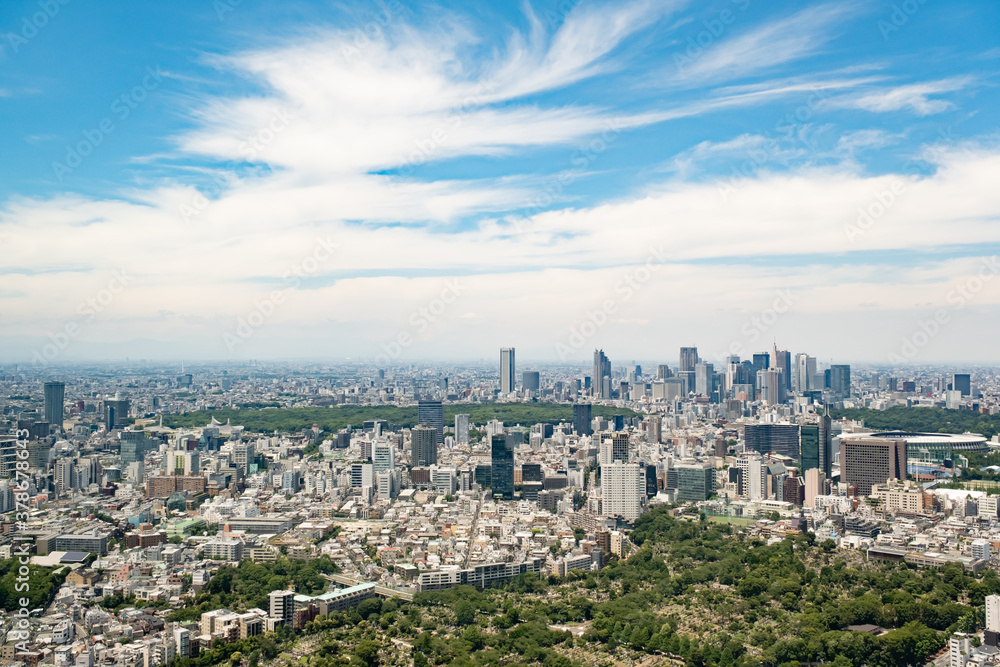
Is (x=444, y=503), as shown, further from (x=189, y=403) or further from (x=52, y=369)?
(x=189, y=403)

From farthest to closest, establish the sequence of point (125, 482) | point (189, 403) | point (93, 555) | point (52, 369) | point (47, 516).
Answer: point (189, 403) < point (52, 369) < point (125, 482) < point (47, 516) < point (93, 555)

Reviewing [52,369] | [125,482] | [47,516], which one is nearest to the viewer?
[47,516]

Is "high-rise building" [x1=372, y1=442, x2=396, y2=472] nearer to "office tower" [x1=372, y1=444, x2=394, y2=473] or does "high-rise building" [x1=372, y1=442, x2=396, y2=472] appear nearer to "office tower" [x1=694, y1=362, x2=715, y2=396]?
"office tower" [x1=372, y1=444, x2=394, y2=473]

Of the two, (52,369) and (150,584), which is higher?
(52,369)

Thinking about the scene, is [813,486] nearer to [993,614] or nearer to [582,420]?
[993,614]

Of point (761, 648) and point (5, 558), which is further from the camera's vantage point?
point (5, 558)

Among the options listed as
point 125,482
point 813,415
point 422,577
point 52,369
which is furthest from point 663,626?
point 813,415

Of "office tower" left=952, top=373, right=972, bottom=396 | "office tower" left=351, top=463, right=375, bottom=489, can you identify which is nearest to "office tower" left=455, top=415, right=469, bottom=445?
"office tower" left=351, top=463, right=375, bottom=489

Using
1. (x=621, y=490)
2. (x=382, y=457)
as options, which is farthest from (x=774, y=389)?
(x=621, y=490)

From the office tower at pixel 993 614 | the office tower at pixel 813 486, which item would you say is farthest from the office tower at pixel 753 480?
the office tower at pixel 993 614
